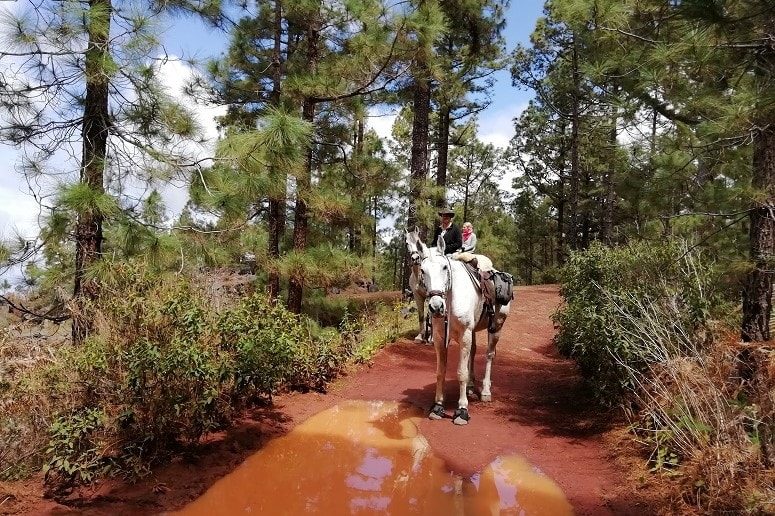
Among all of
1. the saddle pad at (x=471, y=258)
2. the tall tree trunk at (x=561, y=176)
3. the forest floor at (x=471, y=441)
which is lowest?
the forest floor at (x=471, y=441)

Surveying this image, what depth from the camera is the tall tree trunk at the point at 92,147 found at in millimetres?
5156

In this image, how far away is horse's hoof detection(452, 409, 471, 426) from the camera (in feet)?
19.6

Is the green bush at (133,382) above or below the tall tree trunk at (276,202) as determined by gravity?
below

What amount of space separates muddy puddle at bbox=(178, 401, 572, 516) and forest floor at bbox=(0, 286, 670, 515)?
6.5 inches

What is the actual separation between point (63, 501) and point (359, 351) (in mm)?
5363

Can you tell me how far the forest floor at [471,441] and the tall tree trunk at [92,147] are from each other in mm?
1850

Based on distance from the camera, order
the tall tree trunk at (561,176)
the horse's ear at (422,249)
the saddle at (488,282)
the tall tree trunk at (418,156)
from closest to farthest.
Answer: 1. the horse's ear at (422,249)
2. the saddle at (488,282)
3. the tall tree trunk at (418,156)
4. the tall tree trunk at (561,176)

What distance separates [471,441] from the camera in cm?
557

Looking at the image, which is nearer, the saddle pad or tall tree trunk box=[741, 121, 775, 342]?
tall tree trunk box=[741, 121, 775, 342]

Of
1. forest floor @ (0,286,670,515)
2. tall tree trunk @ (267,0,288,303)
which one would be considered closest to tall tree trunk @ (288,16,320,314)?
tall tree trunk @ (267,0,288,303)

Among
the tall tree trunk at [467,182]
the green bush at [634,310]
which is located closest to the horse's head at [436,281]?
the green bush at [634,310]

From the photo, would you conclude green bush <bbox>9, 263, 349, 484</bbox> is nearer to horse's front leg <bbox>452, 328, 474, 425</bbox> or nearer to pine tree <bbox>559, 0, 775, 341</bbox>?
horse's front leg <bbox>452, 328, 474, 425</bbox>

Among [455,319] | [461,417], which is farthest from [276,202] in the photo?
[461,417]

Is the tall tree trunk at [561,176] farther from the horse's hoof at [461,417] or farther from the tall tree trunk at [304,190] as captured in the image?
the horse's hoof at [461,417]
